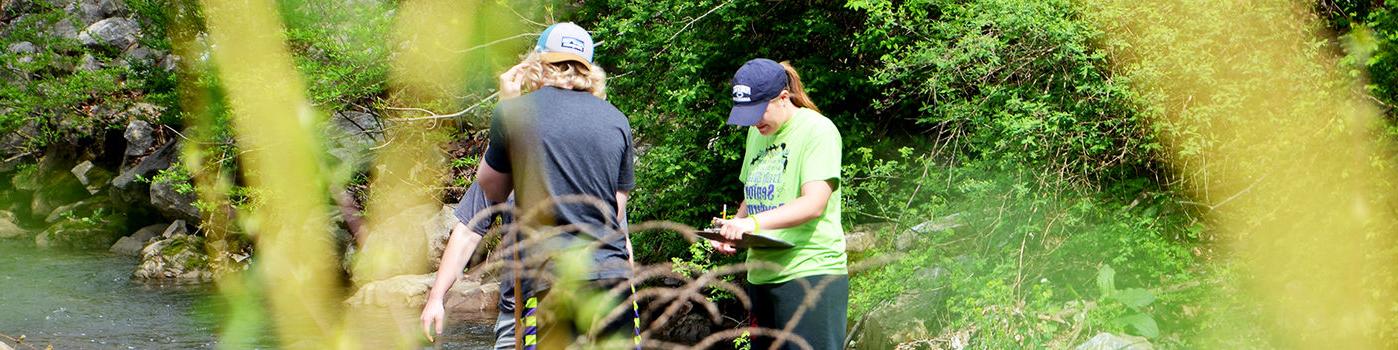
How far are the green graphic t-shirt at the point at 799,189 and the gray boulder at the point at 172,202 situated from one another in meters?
14.4

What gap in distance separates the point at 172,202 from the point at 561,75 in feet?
50.3

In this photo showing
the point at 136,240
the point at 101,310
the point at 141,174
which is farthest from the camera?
the point at 136,240

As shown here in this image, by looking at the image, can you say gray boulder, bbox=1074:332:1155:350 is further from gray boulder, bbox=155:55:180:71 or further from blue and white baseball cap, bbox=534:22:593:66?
gray boulder, bbox=155:55:180:71

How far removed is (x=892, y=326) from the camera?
22.1 ft

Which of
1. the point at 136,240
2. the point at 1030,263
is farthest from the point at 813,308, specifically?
the point at 136,240

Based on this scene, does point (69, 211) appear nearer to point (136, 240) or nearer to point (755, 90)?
point (136, 240)

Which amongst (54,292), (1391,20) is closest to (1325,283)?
(1391,20)

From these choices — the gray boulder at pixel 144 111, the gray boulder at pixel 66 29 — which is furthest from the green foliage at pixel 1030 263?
the gray boulder at pixel 66 29

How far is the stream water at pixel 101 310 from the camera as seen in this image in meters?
9.82

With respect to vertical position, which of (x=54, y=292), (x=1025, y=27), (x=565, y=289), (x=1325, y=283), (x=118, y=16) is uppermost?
(x=565, y=289)

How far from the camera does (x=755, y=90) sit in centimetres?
329

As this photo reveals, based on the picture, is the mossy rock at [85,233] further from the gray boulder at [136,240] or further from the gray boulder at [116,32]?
the gray boulder at [116,32]

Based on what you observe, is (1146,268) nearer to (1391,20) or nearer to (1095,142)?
(1095,142)

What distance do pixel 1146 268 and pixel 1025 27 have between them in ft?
4.68
